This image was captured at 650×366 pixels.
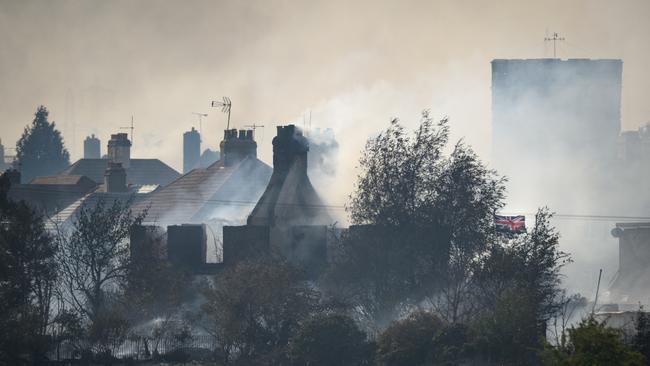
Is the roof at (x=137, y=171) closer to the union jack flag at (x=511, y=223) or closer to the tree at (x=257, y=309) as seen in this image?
A: the union jack flag at (x=511, y=223)

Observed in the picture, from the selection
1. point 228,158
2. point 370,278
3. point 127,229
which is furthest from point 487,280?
point 228,158

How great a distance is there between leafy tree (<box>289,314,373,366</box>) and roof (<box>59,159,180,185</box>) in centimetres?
11995

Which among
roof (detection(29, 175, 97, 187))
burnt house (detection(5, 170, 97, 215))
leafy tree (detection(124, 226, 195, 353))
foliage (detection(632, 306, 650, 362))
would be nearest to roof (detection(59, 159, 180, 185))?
roof (detection(29, 175, 97, 187))

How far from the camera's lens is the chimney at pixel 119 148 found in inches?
7003

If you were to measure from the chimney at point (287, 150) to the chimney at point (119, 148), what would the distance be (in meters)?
82.1

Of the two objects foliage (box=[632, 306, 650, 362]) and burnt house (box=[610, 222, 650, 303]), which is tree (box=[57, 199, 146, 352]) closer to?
foliage (box=[632, 306, 650, 362])

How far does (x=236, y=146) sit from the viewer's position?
132 m

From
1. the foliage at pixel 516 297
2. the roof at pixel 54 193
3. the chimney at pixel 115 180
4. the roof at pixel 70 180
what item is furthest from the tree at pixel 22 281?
the roof at pixel 70 180

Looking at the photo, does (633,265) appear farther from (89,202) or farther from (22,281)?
(89,202)

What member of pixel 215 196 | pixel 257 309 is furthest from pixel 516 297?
pixel 215 196

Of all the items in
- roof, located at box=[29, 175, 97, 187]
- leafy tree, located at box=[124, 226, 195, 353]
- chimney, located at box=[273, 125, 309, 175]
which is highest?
roof, located at box=[29, 175, 97, 187]

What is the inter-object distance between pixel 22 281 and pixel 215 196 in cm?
4705

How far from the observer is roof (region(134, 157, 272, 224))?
12294 cm

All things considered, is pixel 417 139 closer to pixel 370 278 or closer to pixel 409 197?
pixel 409 197
